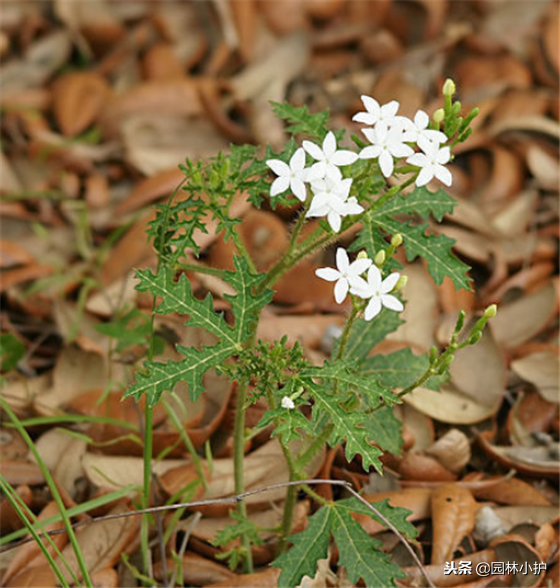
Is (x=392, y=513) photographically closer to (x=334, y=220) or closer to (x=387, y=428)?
(x=387, y=428)

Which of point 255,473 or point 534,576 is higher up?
point 255,473

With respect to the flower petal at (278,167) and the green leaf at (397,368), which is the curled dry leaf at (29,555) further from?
the flower petal at (278,167)

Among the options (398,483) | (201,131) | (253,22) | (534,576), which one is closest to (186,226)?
(398,483)

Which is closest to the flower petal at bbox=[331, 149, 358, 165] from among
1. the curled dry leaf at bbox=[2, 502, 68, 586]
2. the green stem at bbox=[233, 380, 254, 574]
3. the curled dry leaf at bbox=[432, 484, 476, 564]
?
the green stem at bbox=[233, 380, 254, 574]

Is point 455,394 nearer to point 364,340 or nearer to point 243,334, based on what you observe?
point 364,340

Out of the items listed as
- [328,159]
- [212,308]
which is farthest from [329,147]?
[212,308]
